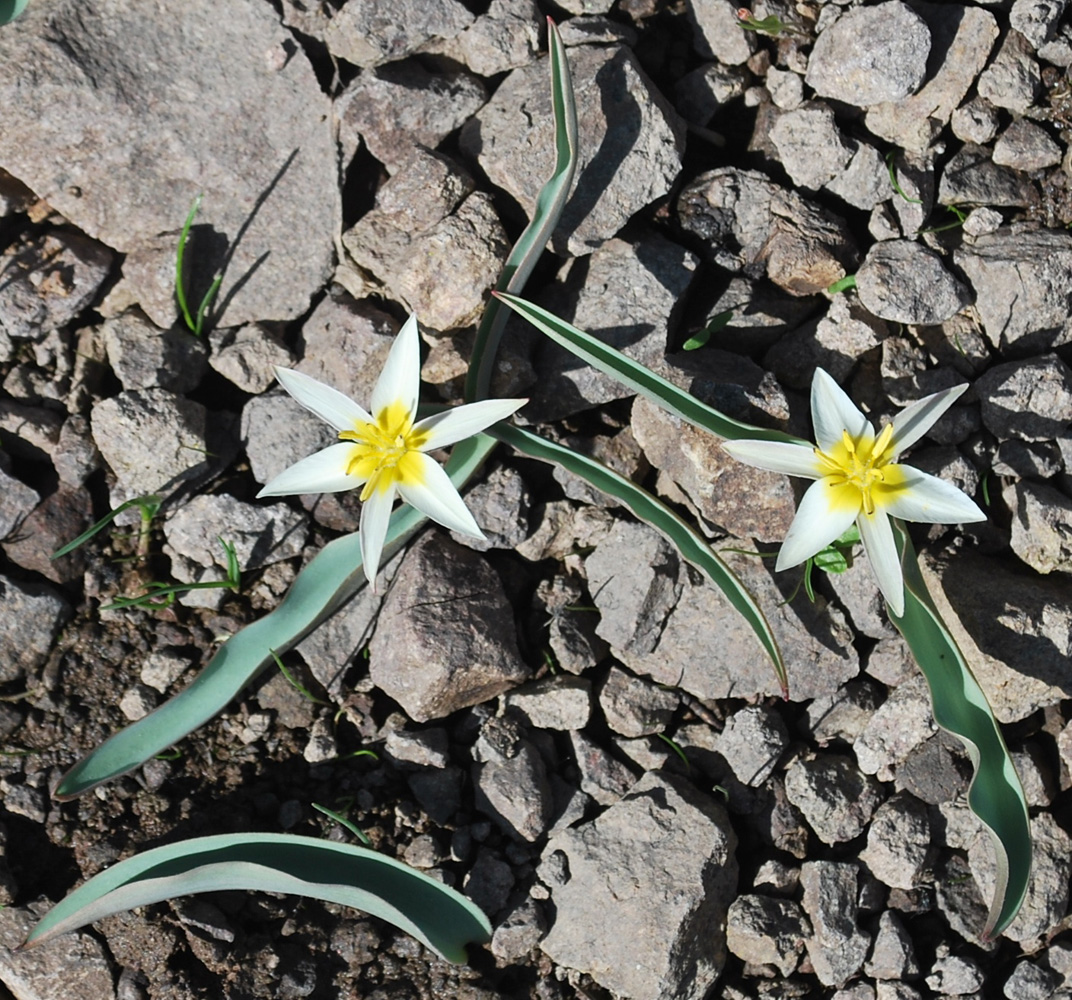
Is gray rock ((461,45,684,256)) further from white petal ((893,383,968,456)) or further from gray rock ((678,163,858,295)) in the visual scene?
white petal ((893,383,968,456))

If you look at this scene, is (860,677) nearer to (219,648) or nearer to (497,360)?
(497,360)

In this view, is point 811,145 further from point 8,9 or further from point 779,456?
point 8,9

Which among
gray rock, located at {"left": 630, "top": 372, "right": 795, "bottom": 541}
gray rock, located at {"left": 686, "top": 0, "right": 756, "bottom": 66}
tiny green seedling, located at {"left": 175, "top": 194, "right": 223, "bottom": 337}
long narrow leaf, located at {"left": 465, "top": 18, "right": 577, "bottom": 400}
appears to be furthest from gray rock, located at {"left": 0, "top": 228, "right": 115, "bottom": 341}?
gray rock, located at {"left": 686, "top": 0, "right": 756, "bottom": 66}

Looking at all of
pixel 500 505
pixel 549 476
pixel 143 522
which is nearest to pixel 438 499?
pixel 500 505

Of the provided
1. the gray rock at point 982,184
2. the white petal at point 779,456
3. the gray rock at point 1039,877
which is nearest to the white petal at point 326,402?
the white petal at point 779,456

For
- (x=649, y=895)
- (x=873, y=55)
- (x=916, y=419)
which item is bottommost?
(x=649, y=895)

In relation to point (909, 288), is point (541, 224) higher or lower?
lower

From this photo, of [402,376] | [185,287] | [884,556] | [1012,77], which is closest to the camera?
[884,556]
